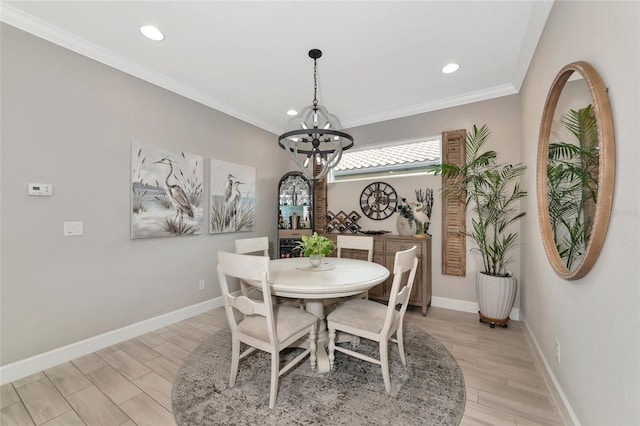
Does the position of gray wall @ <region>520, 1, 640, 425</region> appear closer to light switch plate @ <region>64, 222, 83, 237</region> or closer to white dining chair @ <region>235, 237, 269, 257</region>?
white dining chair @ <region>235, 237, 269, 257</region>

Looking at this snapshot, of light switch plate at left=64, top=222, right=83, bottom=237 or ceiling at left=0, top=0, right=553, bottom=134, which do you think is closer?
ceiling at left=0, top=0, right=553, bottom=134

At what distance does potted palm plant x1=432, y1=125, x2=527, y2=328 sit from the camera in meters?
2.84

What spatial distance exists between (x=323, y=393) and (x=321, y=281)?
0.75 metres

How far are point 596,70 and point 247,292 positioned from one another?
9.24 ft

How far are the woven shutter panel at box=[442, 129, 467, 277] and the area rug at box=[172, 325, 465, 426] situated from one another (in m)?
1.35

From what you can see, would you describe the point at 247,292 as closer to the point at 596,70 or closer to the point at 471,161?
the point at 596,70

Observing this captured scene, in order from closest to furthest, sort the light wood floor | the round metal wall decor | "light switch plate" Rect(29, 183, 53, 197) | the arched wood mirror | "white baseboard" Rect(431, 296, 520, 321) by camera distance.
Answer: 1. the arched wood mirror
2. the light wood floor
3. "light switch plate" Rect(29, 183, 53, 197)
4. "white baseboard" Rect(431, 296, 520, 321)
5. the round metal wall decor

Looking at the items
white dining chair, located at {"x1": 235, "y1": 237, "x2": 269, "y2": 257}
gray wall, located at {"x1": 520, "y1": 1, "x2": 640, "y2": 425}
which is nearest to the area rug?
gray wall, located at {"x1": 520, "y1": 1, "x2": 640, "y2": 425}

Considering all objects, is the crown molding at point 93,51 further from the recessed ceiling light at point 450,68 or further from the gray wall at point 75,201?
the recessed ceiling light at point 450,68

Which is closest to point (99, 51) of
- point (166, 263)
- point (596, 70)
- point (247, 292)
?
point (166, 263)

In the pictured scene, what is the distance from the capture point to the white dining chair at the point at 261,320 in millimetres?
1654

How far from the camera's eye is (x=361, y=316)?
2.03 m

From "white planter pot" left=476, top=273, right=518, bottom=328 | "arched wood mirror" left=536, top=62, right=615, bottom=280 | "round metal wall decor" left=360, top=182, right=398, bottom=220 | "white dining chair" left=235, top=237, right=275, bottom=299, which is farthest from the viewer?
"round metal wall decor" left=360, top=182, right=398, bottom=220

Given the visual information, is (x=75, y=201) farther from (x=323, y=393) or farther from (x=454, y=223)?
(x=454, y=223)
